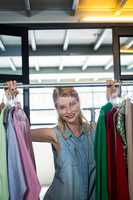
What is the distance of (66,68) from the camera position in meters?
8.88

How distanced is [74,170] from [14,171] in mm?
413

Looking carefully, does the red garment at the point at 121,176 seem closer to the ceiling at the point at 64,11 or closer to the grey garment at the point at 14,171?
the grey garment at the point at 14,171

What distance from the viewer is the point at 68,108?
77.0 inches

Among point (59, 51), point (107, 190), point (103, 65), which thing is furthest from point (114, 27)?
point (103, 65)

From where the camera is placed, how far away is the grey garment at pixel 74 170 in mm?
1911

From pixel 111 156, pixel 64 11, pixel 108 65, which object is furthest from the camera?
pixel 108 65

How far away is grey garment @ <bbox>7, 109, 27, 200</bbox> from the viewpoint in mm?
1597

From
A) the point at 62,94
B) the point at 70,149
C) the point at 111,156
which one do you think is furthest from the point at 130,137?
the point at 62,94

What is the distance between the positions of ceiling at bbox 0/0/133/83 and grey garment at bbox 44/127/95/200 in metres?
2.23

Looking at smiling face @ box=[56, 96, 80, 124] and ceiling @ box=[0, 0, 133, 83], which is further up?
ceiling @ box=[0, 0, 133, 83]

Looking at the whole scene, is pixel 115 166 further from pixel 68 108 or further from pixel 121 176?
pixel 68 108

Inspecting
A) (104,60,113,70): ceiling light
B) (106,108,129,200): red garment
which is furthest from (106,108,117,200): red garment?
(104,60,113,70): ceiling light

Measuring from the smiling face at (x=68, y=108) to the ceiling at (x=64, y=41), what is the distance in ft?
6.75

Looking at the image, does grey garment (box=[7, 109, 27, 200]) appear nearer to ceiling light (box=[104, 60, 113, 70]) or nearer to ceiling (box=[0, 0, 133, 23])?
ceiling (box=[0, 0, 133, 23])
